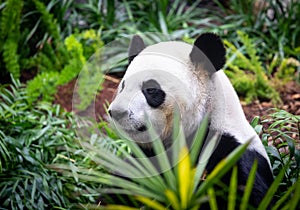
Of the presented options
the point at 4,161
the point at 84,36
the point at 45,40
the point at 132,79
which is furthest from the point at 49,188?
the point at 45,40

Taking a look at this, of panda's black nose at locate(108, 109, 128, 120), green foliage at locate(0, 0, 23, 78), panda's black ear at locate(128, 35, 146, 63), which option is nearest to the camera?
panda's black nose at locate(108, 109, 128, 120)

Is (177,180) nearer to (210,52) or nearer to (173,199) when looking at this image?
(173,199)

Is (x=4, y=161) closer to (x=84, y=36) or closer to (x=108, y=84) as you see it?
(x=108, y=84)

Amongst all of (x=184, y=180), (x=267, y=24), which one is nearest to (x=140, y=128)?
(x=184, y=180)

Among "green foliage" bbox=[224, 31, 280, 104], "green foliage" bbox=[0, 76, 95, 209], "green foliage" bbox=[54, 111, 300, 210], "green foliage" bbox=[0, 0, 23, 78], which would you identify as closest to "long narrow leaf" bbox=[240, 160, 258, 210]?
"green foliage" bbox=[54, 111, 300, 210]

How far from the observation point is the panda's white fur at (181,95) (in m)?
2.43

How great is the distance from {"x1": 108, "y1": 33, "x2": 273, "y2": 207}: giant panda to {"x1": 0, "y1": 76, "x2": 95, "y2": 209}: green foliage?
4.37 feet

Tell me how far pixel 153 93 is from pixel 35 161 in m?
1.72

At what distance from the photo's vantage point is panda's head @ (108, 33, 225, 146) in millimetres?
2400

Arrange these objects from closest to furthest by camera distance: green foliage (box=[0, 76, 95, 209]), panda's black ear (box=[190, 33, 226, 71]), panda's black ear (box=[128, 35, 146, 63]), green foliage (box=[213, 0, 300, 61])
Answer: panda's black ear (box=[190, 33, 226, 71]), panda's black ear (box=[128, 35, 146, 63]), green foliage (box=[0, 76, 95, 209]), green foliage (box=[213, 0, 300, 61])

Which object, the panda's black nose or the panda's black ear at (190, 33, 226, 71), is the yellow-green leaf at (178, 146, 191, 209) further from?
the panda's black ear at (190, 33, 226, 71)

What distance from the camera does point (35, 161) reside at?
393cm

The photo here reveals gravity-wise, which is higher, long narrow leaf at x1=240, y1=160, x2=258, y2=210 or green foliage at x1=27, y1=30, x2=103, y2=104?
long narrow leaf at x1=240, y1=160, x2=258, y2=210

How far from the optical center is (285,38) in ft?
20.2
